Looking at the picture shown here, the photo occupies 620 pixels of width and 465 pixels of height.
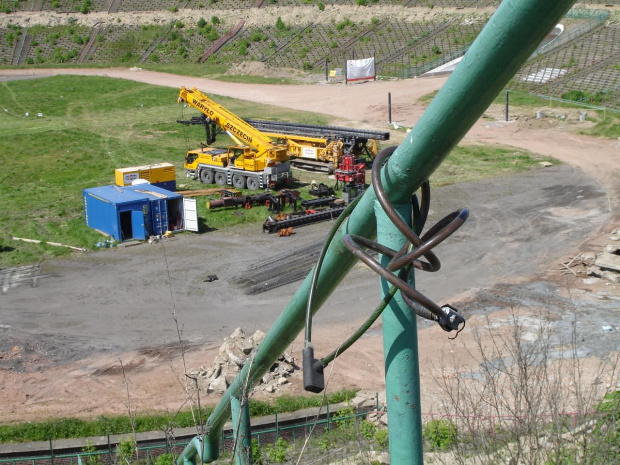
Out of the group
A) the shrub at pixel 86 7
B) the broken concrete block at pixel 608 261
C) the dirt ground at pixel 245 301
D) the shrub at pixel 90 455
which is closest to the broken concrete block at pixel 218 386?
the dirt ground at pixel 245 301

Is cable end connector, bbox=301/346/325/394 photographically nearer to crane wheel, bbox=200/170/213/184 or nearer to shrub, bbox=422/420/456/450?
shrub, bbox=422/420/456/450

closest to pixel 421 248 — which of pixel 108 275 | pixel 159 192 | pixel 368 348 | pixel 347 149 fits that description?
pixel 368 348

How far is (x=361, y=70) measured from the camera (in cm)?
6169

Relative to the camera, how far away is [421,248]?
9.32 feet

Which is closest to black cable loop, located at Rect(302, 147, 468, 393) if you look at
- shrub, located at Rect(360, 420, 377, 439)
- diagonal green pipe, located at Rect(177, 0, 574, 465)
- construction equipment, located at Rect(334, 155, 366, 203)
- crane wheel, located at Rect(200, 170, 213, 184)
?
diagonal green pipe, located at Rect(177, 0, 574, 465)

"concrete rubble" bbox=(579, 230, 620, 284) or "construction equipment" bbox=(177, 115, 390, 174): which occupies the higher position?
"construction equipment" bbox=(177, 115, 390, 174)

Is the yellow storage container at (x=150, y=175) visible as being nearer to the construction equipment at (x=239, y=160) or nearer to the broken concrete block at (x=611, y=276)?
the construction equipment at (x=239, y=160)

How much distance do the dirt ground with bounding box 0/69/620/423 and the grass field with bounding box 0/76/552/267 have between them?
2148mm

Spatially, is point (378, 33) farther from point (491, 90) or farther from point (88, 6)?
point (491, 90)

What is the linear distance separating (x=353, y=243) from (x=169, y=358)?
1802cm

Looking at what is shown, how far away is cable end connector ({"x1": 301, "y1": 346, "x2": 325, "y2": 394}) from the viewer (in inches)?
123

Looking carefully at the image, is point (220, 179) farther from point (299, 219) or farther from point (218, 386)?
point (218, 386)

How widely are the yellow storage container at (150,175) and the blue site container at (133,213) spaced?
6.93 feet

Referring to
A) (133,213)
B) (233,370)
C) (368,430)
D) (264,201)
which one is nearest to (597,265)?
(233,370)
